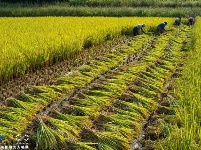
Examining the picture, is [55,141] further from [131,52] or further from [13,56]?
[131,52]

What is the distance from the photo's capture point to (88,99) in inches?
152

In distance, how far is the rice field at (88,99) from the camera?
9.57ft

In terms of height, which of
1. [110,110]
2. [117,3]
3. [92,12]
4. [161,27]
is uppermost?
[117,3]

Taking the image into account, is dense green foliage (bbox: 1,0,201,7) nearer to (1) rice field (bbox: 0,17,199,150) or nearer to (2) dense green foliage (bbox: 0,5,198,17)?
(2) dense green foliage (bbox: 0,5,198,17)

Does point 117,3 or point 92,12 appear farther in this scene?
point 117,3

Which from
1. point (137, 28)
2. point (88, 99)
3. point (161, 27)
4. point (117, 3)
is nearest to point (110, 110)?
point (88, 99)

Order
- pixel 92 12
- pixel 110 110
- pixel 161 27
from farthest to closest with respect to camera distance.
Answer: pixel 92 12 → pixel 161 27 → pixel 110 110

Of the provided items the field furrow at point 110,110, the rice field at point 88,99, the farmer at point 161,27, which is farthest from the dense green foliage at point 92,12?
the field furrow at point 110,110

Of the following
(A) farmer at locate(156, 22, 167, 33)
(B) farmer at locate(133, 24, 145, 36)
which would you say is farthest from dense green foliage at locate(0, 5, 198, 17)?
(B) farmer at locate(133, 24, 145, 36)

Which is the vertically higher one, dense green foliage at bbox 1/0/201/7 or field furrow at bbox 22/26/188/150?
dense green foliage at bbox 1/0/201/7

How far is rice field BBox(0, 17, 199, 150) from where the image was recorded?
9.57 feet

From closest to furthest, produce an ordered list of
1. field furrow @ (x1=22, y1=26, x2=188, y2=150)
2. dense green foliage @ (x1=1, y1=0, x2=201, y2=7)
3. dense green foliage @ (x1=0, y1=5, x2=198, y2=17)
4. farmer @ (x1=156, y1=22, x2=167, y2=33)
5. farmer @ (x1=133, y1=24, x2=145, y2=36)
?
field furrow @ (x1=22, y1=26, x2=188, y2=150)
farmer @ (x1=133, y1=24, x2=145, y2=36)
farmer @ (x1=156, y1=22, x2=167, y2=33)
dense green foliage @ (x1=0, y1=5, x2=198, y2=17)
dense green foliage @ (x1=1, y1=0, x2=201, y2=7)

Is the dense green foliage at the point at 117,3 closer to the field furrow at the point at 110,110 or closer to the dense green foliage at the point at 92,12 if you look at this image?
the dense green foliage at the point at 92,12

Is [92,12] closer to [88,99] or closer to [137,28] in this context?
[137,28]
